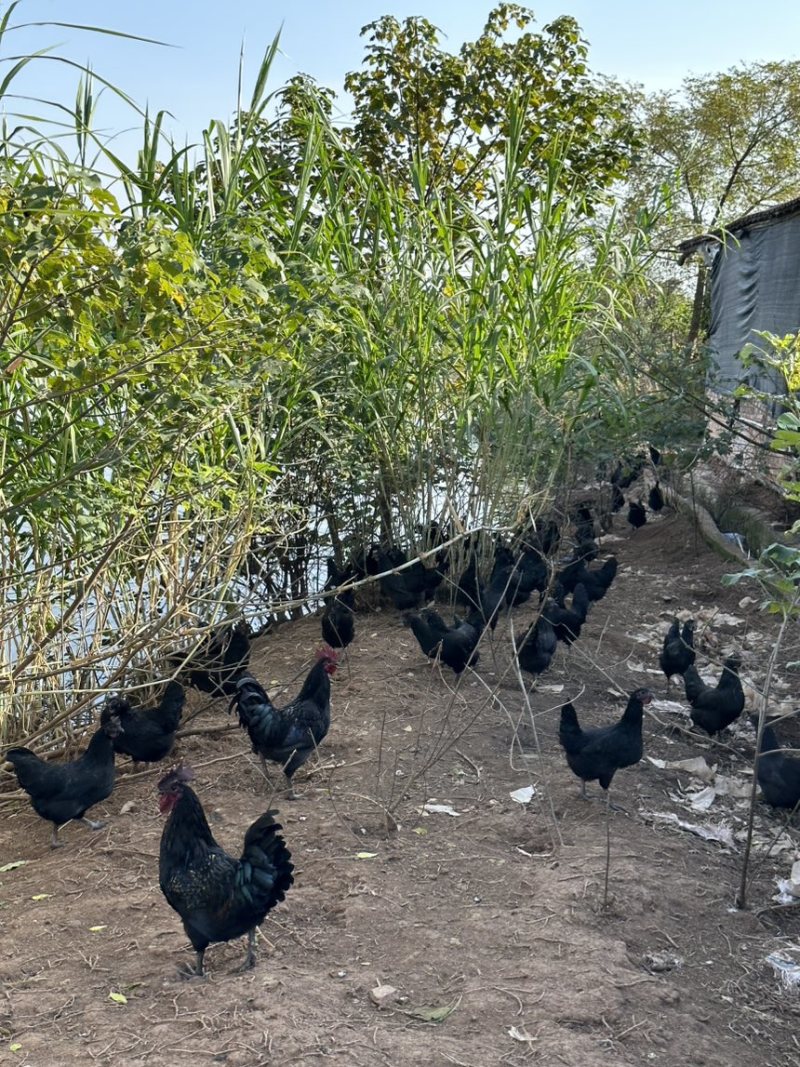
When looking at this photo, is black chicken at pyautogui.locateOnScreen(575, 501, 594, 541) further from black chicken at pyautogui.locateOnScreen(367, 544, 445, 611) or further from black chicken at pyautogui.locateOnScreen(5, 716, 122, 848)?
black chicken at pyautogui.locateOnScreen(5, 716, 122, 848)

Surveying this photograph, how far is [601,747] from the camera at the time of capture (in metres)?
4.95

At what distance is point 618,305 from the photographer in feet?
24.6

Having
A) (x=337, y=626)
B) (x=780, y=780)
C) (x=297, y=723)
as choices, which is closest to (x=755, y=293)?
(x=337, y=626)

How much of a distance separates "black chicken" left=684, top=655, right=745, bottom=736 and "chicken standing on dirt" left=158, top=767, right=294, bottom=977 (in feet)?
9.81

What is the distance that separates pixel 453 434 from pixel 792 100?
22220 mm

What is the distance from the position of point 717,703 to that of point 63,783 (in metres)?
3.44

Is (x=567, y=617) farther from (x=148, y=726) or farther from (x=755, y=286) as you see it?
(x=755, y=286)

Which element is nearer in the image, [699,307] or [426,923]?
[426,923]

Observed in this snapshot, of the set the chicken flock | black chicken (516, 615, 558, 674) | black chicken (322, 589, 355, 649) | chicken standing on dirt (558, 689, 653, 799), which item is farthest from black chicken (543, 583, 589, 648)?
chicken standing on dirt (558, 689, 653, 799)

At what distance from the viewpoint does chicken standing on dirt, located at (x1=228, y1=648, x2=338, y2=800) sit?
16.6ft

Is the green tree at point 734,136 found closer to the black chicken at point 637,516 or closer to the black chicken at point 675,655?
the black chicken at point 637,516

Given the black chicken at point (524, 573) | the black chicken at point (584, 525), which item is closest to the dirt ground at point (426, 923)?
the black chicken at point (524, 573)

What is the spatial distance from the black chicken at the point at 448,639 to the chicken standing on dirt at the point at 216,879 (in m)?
2.94

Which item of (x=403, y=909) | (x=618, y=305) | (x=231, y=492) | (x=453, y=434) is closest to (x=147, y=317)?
(x=231, y=492)
